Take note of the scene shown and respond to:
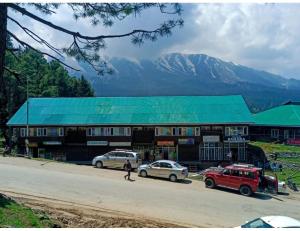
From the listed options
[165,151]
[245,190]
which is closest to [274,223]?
[245,190]

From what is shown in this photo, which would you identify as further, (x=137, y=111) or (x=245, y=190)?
(x=137, y=111)

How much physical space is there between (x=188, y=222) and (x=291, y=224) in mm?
6392

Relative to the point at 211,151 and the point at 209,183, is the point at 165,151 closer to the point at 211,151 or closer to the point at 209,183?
the point at 211,151

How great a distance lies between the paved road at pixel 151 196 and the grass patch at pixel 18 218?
6.70 m

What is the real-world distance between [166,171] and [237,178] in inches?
218

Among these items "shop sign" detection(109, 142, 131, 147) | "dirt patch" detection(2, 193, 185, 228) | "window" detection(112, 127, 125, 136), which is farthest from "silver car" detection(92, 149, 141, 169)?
"dirt patch" detection(2, 193, 185, 228)

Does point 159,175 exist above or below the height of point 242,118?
below

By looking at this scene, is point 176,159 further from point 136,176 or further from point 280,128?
point 280,128

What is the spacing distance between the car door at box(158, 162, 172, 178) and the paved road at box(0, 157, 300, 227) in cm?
81

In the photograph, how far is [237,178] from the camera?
2727 centimetres

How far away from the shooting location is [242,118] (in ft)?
147

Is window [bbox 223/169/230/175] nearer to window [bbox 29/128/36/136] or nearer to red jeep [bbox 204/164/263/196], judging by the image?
red jeep [bbox 204/164/263/196]

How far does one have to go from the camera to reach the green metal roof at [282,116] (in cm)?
5517

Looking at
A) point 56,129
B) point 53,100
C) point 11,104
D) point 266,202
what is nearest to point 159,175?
point 266,202
